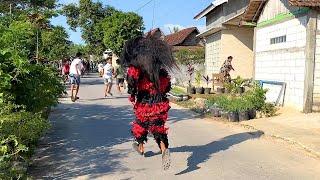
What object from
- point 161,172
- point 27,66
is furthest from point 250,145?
point 27,66

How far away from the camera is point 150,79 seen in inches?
297

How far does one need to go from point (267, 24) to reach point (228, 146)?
29.9 ft

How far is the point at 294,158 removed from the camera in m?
8.51

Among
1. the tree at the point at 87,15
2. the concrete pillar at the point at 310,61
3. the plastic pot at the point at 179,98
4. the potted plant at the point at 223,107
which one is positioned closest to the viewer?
the concrete pillar at the point at 310,61

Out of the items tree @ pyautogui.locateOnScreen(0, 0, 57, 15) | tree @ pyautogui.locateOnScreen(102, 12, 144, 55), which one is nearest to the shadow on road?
tree @ pyautogui.locateOnScreen(0, 0, 57, 15)

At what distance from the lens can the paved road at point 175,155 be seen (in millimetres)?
7286

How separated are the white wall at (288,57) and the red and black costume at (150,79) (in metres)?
7.71

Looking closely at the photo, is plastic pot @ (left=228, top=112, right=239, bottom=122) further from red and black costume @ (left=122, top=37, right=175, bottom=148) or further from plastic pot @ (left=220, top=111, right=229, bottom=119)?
red and black costume @ (left=122, top=37, right=175, bottom=148)

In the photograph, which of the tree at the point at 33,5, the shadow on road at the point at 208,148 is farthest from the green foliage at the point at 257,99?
the tree at the point at 33,5

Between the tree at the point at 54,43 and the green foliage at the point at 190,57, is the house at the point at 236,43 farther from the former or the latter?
the tree at the point at 54,43

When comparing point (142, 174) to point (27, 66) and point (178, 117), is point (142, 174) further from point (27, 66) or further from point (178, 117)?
point (178, 117)

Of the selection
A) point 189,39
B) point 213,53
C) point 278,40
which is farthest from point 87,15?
point 278,40

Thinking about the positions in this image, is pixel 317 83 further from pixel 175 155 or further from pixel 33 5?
pixel 33 5

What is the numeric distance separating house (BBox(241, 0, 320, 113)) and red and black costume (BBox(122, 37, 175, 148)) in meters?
6.99
